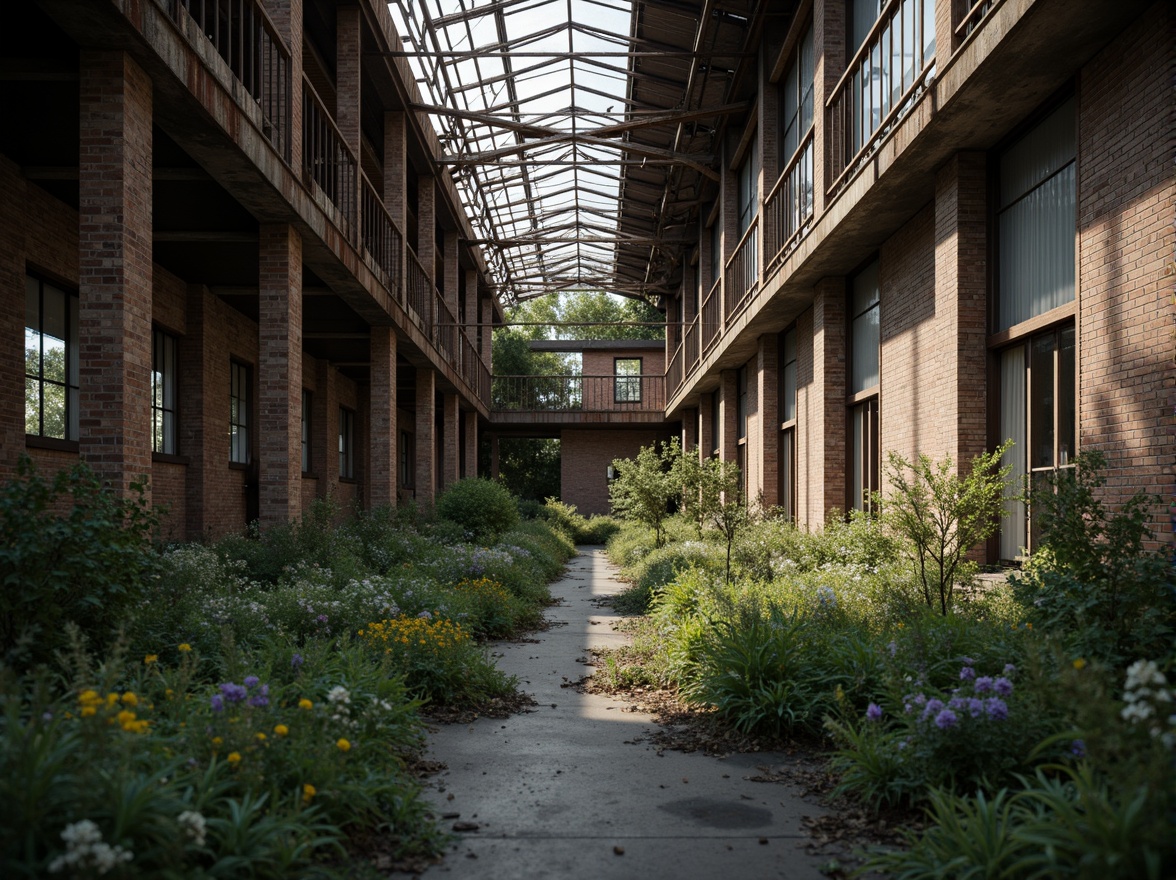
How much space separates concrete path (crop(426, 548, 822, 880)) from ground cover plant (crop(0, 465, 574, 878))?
0.28m

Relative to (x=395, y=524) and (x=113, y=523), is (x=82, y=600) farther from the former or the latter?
(x=395, y=524)

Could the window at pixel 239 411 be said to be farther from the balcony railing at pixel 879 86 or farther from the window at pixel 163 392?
the balcony railing at pixel 879 86

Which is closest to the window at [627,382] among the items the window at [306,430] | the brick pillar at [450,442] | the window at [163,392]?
the brick pillar at [450,442]

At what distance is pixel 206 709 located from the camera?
4027mm

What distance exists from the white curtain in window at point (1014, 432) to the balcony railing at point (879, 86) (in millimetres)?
2676

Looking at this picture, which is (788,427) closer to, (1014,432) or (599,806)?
(1014,432)

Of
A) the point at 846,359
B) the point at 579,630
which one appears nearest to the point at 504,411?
the point at 846,359

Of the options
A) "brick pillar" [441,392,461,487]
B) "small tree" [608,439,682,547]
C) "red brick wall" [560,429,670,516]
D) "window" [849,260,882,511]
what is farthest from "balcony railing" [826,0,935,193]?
"red brick wall" [560,429,670,516]

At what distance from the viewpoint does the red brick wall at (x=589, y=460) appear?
112ft

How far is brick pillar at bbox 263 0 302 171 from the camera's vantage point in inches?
374

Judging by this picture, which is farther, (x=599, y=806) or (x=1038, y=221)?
(x=1038, y=221)

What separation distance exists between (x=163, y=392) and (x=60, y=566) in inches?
349

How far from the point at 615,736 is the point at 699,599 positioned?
8.26 feet

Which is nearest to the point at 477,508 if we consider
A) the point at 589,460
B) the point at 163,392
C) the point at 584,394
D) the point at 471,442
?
the point at 163,392
